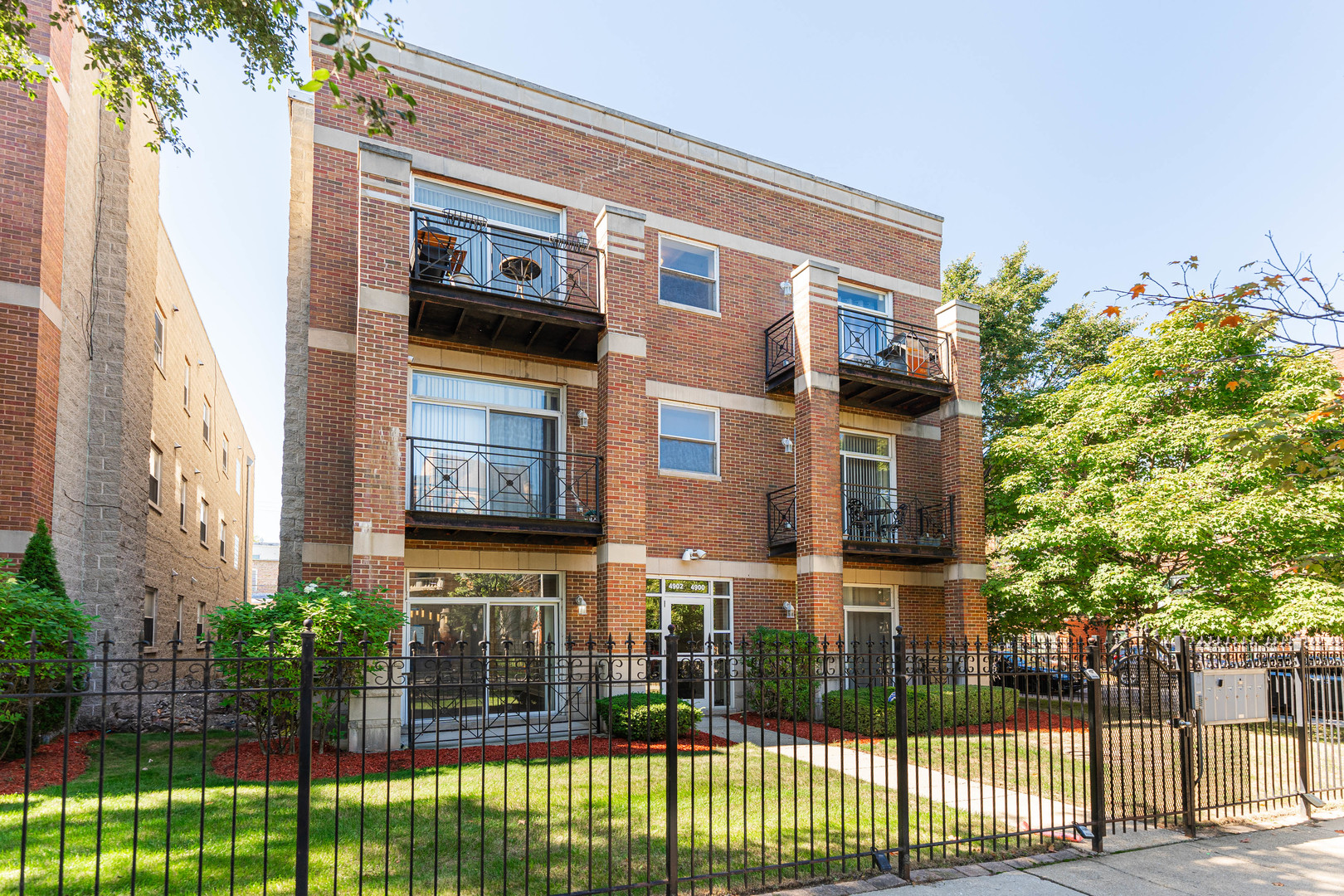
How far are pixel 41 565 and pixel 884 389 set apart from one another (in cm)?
1422

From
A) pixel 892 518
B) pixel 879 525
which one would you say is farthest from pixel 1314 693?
pixel 892 518

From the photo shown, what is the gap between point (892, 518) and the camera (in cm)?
1753

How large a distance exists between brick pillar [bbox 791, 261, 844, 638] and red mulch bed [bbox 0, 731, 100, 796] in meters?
11.1

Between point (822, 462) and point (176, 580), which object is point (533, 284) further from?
point (176, 580)

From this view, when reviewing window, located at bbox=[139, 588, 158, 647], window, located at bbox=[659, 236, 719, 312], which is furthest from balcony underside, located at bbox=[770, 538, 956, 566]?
window, located at bbox=[139, 588, 158, 647]

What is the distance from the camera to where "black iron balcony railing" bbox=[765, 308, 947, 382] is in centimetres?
1677

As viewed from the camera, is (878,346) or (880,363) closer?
(880,363)

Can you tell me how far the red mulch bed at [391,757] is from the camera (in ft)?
30.2

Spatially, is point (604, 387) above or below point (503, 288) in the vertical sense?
below

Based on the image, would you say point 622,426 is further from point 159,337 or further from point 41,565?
point 159,337

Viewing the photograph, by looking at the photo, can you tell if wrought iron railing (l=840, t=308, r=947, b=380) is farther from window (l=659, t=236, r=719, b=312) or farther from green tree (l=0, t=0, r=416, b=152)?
green tree (l=0, t=0, r=416, b=152)

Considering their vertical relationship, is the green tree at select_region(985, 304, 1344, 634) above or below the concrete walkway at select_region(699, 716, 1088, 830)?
above

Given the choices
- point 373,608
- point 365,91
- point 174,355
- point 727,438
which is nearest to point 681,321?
point 727,438

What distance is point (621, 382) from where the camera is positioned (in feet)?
46.1
